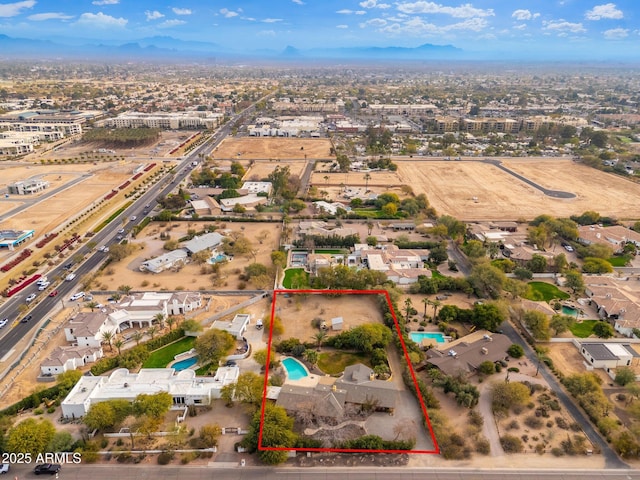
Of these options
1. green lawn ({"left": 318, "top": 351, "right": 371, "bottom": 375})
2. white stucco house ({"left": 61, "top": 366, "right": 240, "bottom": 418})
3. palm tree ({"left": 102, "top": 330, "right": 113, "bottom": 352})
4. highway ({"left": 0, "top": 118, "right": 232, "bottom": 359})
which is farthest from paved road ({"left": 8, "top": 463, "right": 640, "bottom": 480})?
highway ({"left": 0, "top": 118, "right": 232, "bottom": 359})

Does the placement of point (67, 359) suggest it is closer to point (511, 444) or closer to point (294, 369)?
point (294, 369)

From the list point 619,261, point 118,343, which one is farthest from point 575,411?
point 118,343

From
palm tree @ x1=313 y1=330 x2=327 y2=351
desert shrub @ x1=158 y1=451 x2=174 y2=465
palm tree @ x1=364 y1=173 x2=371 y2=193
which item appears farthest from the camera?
palm tree @ x1=364 y1=173 x2=371 y2=193

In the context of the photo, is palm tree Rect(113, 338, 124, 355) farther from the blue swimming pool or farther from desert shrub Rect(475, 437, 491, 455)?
desert shrub Rect(475, 437, 491, 455)

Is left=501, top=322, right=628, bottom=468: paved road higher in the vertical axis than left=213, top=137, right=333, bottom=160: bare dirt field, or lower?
lower

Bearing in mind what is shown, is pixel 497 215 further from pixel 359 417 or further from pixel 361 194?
pixel 359 417

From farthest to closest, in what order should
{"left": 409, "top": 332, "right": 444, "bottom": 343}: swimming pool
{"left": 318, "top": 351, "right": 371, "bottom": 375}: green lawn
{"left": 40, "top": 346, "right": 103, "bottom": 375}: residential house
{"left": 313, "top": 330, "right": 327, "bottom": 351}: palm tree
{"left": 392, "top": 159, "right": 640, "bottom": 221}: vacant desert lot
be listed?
{"left": 392, "top": 159, "right": 640, "bottom": 221}: vacant desert lot
{"left": 409, "top": 332, "right": 444, "bottom": 343}: swimming pool
{"left": 313, "top": 330, "right": 327, "bottom": 351}: palm tree
{"left": 318, "top": 351, "right": 371, "bottom": 375}: green lawn
{"left": 40, "top": 346, "right": 103, "bottom": 375}: residential house

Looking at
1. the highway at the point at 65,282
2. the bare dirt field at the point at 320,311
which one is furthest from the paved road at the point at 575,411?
the highway at the point at 65,282
